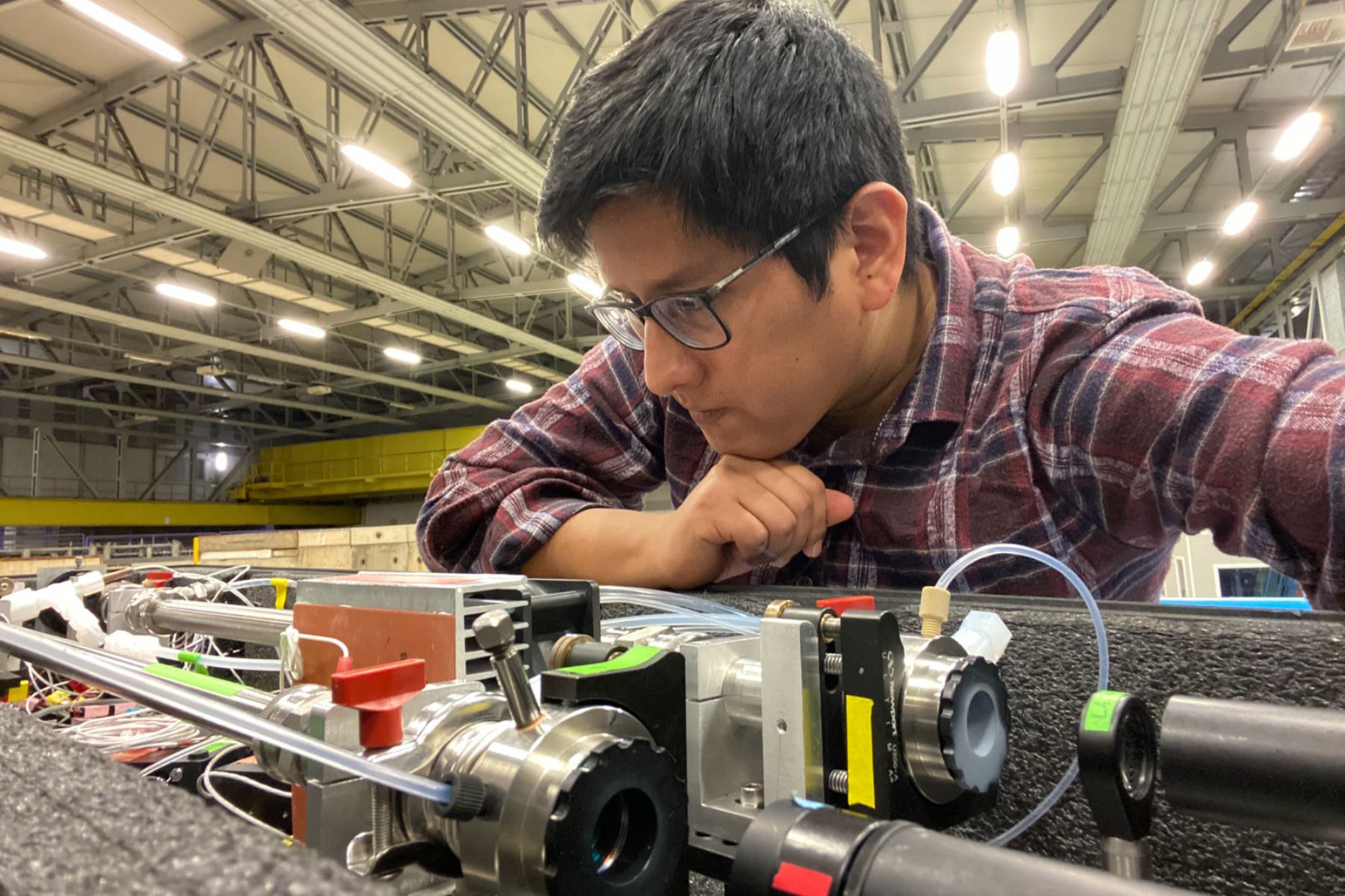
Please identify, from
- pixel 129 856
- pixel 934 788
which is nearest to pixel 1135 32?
pixel 934 788

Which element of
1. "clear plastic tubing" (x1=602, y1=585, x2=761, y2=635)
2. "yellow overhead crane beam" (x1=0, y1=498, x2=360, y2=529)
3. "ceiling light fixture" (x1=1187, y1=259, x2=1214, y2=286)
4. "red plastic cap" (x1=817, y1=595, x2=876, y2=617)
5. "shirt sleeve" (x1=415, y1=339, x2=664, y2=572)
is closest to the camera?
"red plastic cap" (x1=817, y1=595, x2=876, y2=617)

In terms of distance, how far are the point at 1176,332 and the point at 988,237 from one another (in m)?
5.31

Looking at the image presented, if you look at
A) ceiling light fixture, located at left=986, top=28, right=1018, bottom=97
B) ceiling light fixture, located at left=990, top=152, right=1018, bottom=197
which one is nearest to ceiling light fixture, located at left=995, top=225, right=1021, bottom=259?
ceiling light fixture, located at left=990, top=152, right=1018, bottom=197

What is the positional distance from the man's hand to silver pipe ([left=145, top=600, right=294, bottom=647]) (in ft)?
1.25

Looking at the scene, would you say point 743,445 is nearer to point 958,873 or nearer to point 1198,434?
point 1198,434

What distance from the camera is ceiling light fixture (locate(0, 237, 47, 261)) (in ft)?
14.7

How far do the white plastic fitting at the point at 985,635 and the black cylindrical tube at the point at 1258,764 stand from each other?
6.4 inches

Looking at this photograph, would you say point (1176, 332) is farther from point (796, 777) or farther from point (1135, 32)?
point (1135, 32)

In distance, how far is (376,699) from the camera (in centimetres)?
32

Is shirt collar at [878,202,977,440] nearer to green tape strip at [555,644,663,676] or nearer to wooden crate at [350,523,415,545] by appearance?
green tape strip at [555,644,663,676]

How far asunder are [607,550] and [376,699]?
0.56 meters

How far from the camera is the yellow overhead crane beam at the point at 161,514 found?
8234 mm

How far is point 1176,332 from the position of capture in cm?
69

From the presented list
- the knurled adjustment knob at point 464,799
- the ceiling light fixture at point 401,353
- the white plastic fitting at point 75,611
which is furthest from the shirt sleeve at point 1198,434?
the ceiling light fixture at point 401,353
